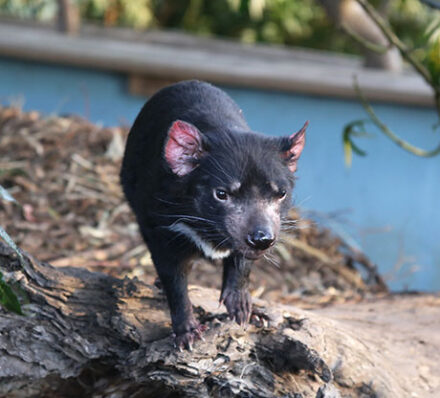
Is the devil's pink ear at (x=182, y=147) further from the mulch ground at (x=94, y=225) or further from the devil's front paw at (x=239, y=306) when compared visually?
the mulch ground at (x=94, y=225)

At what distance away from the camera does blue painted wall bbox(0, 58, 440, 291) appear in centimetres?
532

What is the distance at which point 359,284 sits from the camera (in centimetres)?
456

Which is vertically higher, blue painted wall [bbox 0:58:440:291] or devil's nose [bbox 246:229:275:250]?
devil's nose [bbox 246:229:275:250]

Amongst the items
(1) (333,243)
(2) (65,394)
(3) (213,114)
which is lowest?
(1) (333,243)

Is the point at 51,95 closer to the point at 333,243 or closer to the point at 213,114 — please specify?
the point at 333,243

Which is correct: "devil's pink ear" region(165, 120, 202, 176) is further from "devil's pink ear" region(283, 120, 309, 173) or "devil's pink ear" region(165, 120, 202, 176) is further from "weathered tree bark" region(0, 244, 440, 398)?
"weathered tree bark" region(0, 244, 440, 398)

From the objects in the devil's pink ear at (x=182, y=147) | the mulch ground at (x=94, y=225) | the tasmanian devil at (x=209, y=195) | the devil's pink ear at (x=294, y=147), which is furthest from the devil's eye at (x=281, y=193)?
the mulch ground at (x=94, y=225)

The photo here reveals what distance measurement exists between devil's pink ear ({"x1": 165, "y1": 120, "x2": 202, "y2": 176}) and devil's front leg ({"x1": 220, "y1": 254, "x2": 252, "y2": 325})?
0.38m

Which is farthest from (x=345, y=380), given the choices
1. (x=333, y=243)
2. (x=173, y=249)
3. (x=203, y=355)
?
(x=333, y=243)

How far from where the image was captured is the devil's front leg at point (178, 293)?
2.49 meters

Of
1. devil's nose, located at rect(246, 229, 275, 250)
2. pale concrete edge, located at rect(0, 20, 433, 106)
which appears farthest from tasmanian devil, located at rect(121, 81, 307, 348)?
pale concrete edge, located at rect(0, 20, 433, 106)

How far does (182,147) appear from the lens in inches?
96.1

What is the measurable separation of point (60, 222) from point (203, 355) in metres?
2.11

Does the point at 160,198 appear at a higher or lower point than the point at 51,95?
higher
